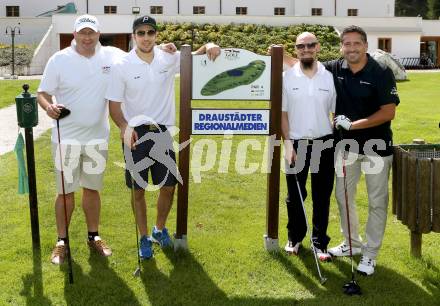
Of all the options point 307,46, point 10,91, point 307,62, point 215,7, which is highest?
point 215,7

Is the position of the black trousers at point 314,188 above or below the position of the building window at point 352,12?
below

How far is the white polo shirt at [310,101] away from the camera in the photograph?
539 centimetres

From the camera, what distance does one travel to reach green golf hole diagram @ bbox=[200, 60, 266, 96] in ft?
18.7

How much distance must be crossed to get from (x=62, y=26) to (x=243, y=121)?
3646 centimetres

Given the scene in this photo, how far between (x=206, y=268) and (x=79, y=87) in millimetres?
2054

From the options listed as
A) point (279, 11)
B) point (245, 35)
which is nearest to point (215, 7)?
point (279, 11)

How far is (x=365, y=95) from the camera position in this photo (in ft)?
16.7

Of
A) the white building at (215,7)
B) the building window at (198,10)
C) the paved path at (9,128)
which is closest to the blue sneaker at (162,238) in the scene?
the paved path at (9,128)

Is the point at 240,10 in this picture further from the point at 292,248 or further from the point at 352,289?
the point at 352,289

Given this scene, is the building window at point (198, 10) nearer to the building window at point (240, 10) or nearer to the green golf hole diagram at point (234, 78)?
the building window at point (240, 10)

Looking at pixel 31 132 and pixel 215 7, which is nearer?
pixel 31 132

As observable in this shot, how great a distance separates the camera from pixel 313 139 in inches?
217

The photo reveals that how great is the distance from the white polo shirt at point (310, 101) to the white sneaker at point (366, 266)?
1.21 metres

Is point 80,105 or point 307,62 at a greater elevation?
point 307,62
